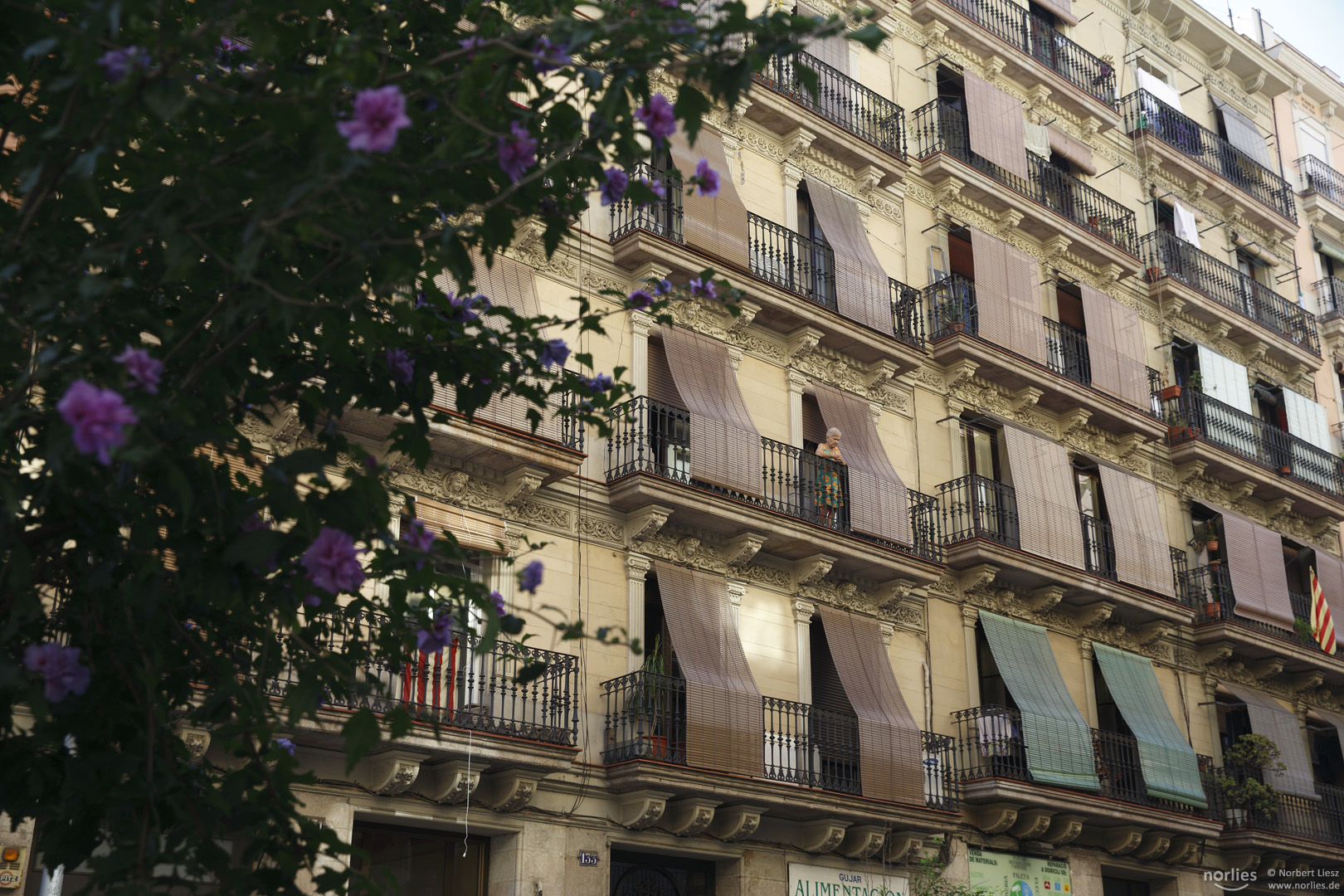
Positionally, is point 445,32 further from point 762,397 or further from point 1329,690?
point 1329,690

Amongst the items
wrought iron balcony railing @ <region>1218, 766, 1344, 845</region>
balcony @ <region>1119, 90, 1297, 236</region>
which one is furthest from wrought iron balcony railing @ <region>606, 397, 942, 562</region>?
balcony @ <region>1119, 90, 1297, 236</region>

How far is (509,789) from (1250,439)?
17097mm

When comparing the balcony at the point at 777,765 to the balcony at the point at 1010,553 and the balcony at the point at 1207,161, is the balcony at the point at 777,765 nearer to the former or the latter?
the balcony at the point at 1010,553

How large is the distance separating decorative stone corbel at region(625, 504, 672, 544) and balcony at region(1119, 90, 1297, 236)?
1536 centimetres

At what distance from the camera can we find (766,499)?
15.8 m

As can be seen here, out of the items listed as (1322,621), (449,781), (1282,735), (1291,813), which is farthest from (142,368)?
(1322,621)

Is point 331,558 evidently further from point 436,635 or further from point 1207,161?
point 1207,161

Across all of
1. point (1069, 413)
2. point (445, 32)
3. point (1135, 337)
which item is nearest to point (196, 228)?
point (445, 32)

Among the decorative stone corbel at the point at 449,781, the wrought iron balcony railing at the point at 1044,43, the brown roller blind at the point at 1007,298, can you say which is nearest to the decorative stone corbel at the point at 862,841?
the decorative stone corbel at the point at 449,781

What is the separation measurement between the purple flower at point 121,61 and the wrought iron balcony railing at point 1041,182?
57.4 ft

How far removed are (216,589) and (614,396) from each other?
6.49 feet

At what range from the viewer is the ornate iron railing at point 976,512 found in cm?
1828

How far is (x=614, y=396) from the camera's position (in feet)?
19.4

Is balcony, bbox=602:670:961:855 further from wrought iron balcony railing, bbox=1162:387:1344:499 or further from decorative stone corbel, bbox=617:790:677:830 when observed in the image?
wrought iron balcony railing, bbox=1162:387:1344:499
